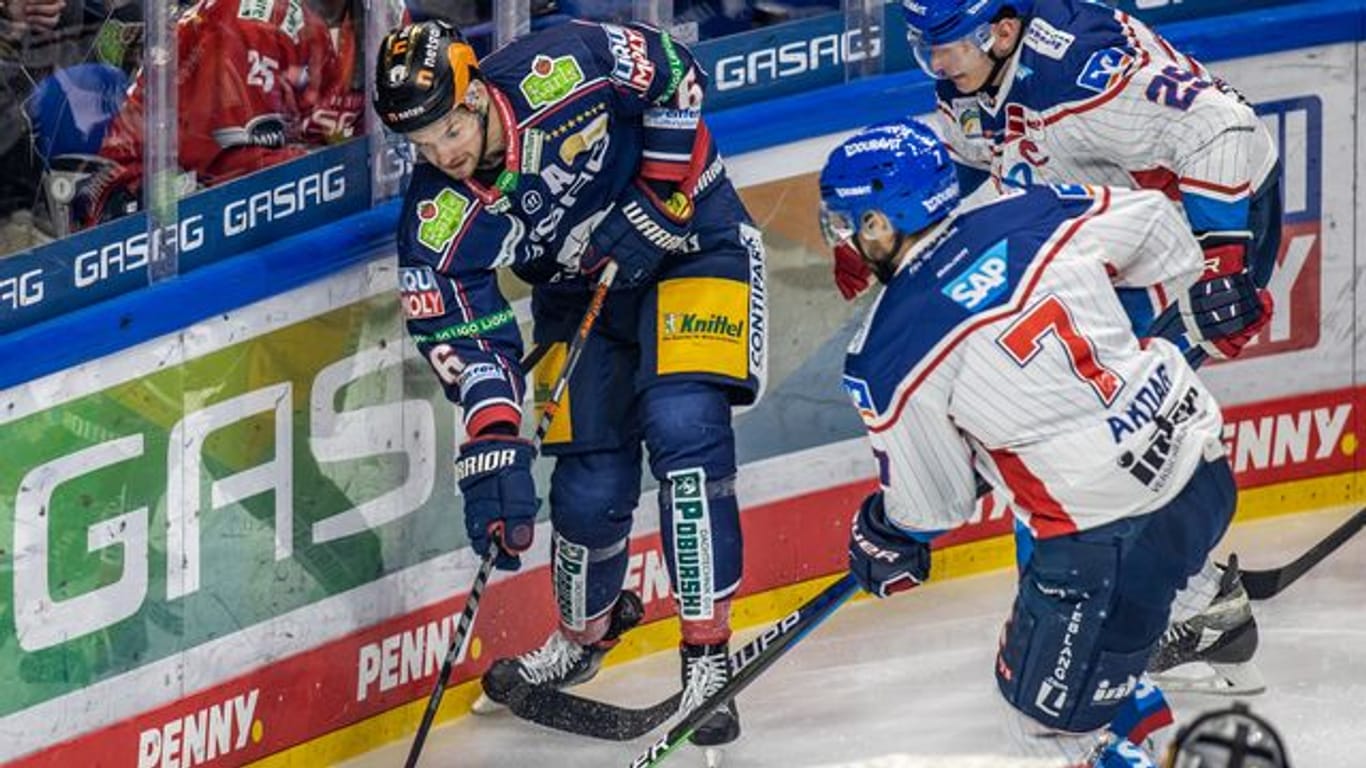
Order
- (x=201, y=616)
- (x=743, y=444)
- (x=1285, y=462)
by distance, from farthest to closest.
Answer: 1. (x=1285, y=462)
2. (x=743, y=444)
3. (x=201, y=616)

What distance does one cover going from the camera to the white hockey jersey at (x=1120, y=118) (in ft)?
20.9

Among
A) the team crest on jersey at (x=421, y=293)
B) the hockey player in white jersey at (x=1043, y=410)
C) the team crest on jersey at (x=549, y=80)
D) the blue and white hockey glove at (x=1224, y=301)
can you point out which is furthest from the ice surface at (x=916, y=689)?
the team crest on jersey at (x=549, y=80)

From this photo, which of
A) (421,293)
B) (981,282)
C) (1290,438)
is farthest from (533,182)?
(1290,438)

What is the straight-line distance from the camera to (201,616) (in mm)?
6141

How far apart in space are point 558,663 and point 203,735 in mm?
822

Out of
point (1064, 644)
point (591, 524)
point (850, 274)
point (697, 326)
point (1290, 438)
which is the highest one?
point (850, 274)

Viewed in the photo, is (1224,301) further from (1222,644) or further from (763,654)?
(763,654)

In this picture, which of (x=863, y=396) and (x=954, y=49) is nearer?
(x=863, y=396)

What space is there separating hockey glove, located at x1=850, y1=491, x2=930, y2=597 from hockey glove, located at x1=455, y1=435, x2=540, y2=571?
30.0 inches

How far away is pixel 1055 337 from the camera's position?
520 centimetres

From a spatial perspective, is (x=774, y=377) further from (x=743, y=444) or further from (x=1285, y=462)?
(x=1285, y=462)

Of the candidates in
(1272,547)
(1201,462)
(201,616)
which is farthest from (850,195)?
(1272,547)

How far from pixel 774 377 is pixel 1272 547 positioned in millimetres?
1198

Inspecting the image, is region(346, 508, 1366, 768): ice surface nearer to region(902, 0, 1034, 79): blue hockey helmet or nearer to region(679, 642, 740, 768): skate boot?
region(679, 642, 740, 768): skate boot
